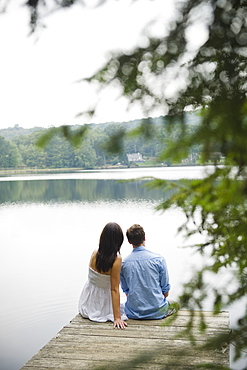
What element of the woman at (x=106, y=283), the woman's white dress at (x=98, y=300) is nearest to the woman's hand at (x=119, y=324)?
the woman at (x=106, y=283)

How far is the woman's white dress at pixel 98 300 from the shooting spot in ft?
16.3

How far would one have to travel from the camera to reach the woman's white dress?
497cm

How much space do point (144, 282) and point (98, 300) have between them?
1.87 ft

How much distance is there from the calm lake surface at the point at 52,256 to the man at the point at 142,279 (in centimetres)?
43

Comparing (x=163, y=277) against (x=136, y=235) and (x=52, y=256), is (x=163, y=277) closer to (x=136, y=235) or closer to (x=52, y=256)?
(x=136, y=235)

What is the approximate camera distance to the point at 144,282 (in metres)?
4.85

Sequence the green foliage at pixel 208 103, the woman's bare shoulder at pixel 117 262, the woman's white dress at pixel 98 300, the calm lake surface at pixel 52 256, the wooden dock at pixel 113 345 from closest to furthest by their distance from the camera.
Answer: the green foliage at pixel 208 103, the wooden dock at pixel 113 345, the woman's bare shoulder at pixel 117 262, the woman's white dress at pixel 98 300, the calm lake surface at pixel 52 256

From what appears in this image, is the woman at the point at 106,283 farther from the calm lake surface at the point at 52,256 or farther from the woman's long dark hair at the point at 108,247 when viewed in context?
the calm lake surface at the point at 52,256

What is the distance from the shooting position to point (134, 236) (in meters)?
4.82

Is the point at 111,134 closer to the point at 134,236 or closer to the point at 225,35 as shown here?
the point at 225,35

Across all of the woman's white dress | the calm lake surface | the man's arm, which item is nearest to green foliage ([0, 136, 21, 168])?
the calm lake surface

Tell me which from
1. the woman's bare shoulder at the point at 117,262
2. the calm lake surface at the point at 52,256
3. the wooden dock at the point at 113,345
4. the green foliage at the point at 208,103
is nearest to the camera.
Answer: the green foliage at the point at 208,103

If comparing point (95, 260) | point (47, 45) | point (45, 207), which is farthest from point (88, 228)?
point (47, 45)

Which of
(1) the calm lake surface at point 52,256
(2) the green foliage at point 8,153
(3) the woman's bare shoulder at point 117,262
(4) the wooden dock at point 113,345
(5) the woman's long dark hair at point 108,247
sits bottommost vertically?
(1) the calm lake surface at point 52,256
